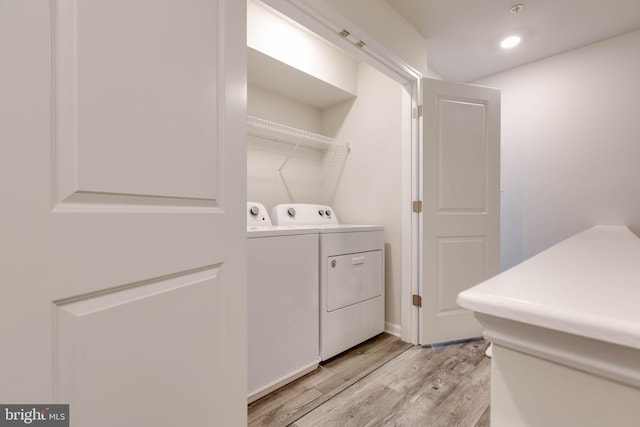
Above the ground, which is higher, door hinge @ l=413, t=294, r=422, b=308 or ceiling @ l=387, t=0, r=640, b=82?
ceiling @ l=387, t=0, r=640, b=82

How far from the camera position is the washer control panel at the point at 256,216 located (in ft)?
6.24

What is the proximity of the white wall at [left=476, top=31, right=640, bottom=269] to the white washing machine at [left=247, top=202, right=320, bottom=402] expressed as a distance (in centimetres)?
224

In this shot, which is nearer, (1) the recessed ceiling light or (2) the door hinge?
(2) the door hinge

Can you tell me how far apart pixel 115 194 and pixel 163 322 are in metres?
0.34

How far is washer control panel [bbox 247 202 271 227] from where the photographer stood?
1.90m

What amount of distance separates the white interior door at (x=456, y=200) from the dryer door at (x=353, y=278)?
35cm

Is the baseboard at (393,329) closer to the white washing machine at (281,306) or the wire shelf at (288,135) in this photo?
the white washing machine at (281,306)

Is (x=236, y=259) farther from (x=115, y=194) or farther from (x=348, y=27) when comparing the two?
(x=348, y=27)

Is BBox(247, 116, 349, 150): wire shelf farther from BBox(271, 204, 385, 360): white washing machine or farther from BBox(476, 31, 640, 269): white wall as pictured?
BBox(476, 31, 640, 269): white wall

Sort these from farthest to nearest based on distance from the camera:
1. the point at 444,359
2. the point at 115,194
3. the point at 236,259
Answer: the point at 444,359 → the point at 236,259 → the point at 115,194

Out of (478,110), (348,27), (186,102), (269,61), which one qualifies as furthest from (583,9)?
(186,102)

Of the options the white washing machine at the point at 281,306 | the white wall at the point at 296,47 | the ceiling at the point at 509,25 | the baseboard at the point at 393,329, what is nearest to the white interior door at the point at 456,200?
the baseboard at the point at 393,329

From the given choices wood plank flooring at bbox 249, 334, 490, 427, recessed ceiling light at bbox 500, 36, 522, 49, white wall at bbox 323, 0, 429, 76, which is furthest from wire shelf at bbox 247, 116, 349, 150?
wood plank flooring at bbox 249, 334, 490, 427

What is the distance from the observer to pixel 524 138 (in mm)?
2666
